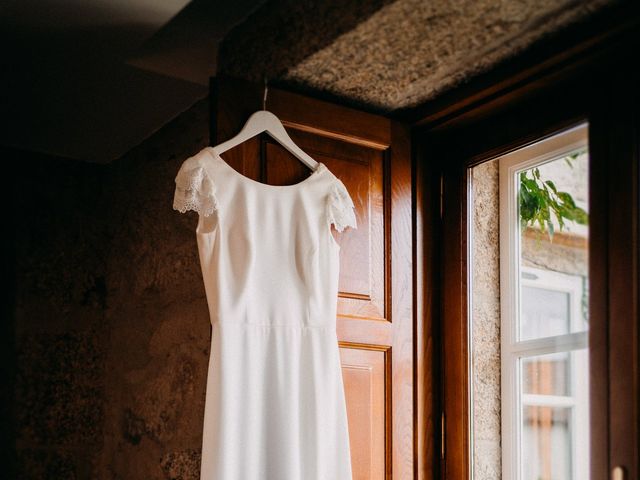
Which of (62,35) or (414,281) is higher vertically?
(62,35)

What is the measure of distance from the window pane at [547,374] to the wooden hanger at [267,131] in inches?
30.8

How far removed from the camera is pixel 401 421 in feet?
7.36

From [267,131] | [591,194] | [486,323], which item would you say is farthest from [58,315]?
[591,194]

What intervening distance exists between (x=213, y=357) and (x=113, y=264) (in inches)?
68.6

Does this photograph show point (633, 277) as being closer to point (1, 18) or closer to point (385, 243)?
point (385, 243)

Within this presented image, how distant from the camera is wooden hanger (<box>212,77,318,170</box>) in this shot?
6.75ft

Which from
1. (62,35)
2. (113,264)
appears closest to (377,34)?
(62,35)

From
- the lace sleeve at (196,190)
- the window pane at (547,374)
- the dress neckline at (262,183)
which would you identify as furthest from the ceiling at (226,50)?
the window pane at (547,374)

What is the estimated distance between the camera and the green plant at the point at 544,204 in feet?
6.35

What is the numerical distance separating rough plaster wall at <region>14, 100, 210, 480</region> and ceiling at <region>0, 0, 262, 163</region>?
12cm

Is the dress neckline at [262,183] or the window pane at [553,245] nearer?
the window pane at [553,245]

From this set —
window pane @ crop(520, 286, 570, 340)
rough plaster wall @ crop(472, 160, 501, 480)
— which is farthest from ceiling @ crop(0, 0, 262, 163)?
window pane @ crop(520, 286, 570, 340)

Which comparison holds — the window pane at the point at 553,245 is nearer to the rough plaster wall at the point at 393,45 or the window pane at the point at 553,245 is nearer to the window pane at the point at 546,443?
the window pane at the point at 546,443

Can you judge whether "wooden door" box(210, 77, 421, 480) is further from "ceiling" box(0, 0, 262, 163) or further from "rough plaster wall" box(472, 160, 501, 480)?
"ceiling" box(0, 0, 262, 163)
